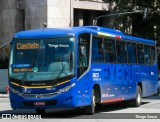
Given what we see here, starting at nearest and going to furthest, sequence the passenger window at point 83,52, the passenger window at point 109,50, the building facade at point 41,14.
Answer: the passenger window at point 83,52 → the passenger window at point 109,50 → the building facade at point 41,14

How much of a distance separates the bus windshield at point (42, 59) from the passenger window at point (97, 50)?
1567 millimetres

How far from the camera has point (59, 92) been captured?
634 inches

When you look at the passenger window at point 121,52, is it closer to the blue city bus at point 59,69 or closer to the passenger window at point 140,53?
the blue city bus at point 59,69

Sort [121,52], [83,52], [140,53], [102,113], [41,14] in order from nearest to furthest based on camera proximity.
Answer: [83,52]
[102,113]
[121,52]
[140,53]
[41,14]

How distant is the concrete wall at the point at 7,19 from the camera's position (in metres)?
69.9

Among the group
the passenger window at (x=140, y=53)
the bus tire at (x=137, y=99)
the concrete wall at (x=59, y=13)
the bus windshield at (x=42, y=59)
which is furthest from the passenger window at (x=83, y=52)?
the concrete wall at (x=59, y=13)

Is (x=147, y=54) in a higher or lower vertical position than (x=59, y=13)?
lower

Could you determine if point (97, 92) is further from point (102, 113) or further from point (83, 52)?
point (83, 52)

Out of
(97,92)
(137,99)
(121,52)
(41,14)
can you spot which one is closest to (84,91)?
(97,92)

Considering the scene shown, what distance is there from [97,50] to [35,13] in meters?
49.2

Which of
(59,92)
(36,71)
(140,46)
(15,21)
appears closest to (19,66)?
(36,71)

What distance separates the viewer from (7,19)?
70.7 m

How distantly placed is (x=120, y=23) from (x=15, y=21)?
53.5 feet

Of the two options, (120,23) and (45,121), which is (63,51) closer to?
(45,121)
